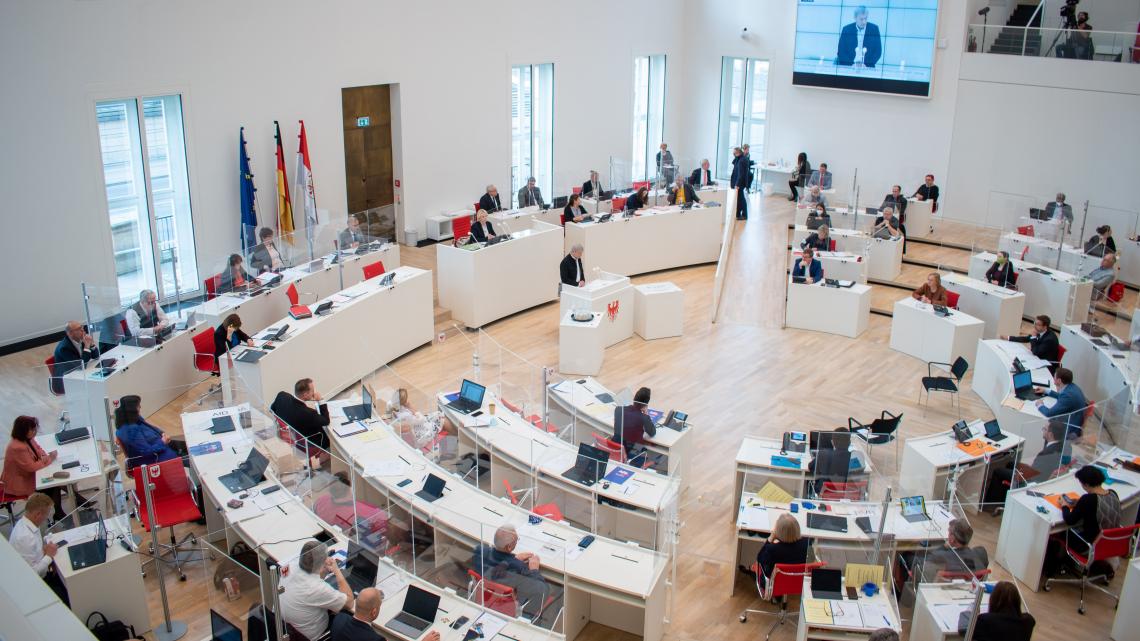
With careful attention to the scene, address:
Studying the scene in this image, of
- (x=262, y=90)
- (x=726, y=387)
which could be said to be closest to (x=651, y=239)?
(x=726, y=387)

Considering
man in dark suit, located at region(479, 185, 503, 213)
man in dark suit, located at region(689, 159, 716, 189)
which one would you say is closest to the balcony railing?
man in dark suit, located at region(689, 159, 716, 189)

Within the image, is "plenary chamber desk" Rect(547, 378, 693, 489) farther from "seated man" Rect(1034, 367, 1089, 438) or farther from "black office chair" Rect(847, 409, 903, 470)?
"seated man" Rect(1034, 367, 1089, 438)

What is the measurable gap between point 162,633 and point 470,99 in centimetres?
1221

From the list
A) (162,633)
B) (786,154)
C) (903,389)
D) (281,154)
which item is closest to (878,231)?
(903,389)

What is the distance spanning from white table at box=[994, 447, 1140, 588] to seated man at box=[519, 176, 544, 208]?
10.3 metres

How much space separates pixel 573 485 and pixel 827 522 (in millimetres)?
2219

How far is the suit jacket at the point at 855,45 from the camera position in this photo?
1931cm

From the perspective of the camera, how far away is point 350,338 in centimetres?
→ 1173

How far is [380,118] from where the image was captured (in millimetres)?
16219

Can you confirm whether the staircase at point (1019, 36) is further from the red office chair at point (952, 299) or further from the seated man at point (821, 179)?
the red office chair at point (952, 299)

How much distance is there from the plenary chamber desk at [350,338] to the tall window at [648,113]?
10.1 metres

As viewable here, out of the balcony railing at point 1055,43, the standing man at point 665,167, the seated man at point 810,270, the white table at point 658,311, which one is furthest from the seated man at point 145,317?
the balcony railing at point 1055,43

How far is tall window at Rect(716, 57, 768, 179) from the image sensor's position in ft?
71.9

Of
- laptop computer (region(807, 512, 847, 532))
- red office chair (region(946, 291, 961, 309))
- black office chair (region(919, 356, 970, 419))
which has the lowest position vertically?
laptop computer (region(807, 512, 847, 532))
